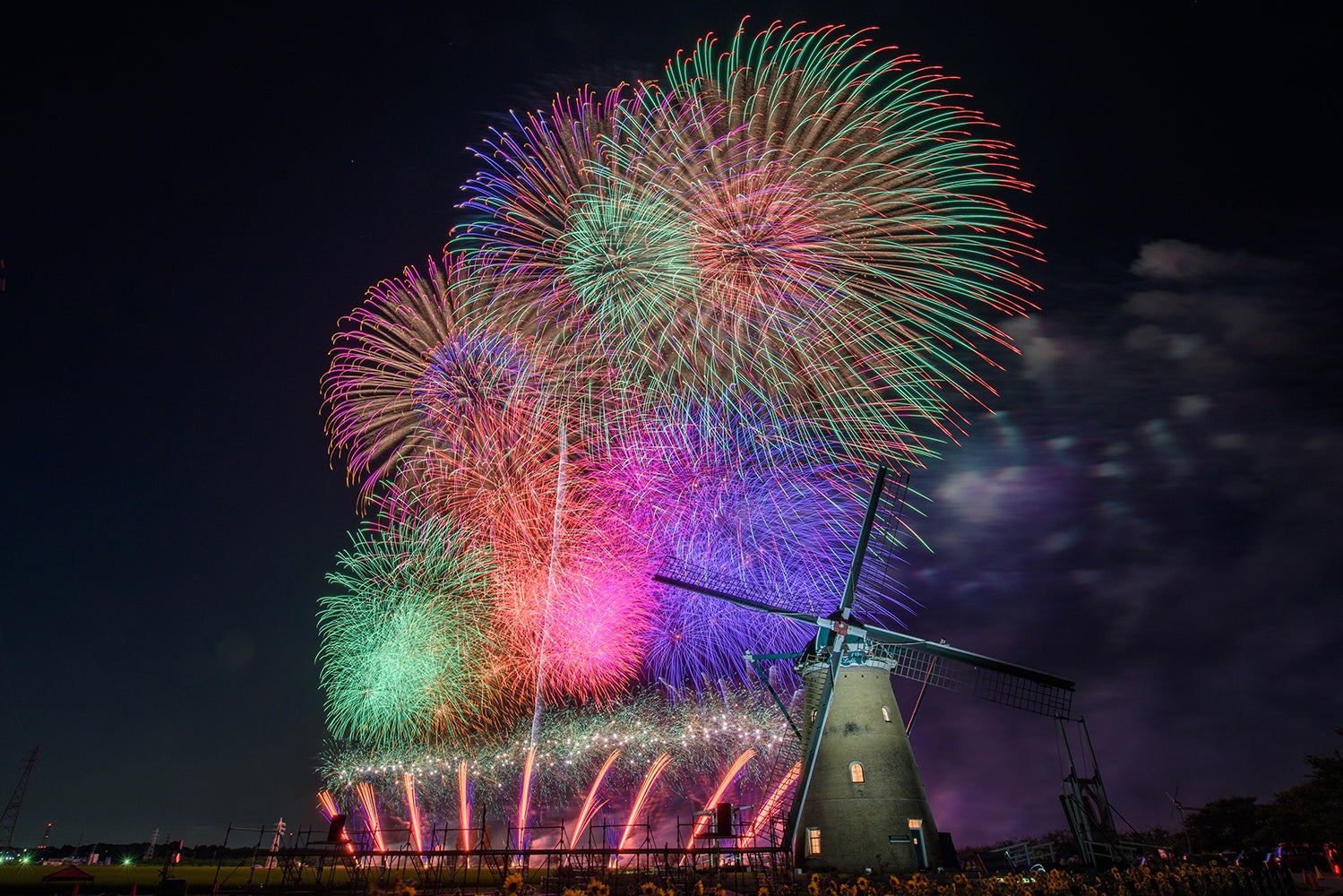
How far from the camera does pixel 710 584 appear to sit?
111ft

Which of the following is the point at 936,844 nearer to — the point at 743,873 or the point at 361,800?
the point at 743,873

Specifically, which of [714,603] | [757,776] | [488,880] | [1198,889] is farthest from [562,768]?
[1198,889]

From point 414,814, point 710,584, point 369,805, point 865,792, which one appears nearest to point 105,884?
point 369,805

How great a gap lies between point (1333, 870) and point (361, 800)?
57.2 metres

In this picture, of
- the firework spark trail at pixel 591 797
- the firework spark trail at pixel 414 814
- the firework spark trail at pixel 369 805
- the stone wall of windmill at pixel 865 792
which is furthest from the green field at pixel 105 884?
the stone wall of windmill at pixel 865 792

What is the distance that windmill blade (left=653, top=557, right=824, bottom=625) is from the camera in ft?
109

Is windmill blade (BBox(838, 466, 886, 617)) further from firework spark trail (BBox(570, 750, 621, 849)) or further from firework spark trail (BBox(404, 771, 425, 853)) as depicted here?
firework spark trail (BBox(404, 771, 425, 853))

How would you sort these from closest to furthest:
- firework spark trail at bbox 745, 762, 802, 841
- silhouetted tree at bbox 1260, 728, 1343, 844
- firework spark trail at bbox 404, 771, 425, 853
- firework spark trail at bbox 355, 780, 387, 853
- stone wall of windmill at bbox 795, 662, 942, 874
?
stone wall of windmill at bbox 795, 662, 942, 874, firework spark trail at bbox 745, 762, 802, 841, silhouetted tree at bbox 1260, 728, 1343, 844, firework spark trail at bbox 404, 771, 425, 853, firework spark trail at bbox 355, 780, 387, 853

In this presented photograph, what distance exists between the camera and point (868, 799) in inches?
1164

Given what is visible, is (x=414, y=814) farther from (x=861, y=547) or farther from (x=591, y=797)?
(x=861, y=547)

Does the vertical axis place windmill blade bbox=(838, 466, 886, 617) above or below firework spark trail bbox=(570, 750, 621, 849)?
above

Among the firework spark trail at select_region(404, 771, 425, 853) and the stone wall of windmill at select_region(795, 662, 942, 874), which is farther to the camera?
the firework spark trail at select_region(404, 771, 425, 853)

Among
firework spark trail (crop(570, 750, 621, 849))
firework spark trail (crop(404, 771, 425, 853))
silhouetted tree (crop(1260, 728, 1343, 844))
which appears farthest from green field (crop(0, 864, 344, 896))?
→ silhouetted tree (crop(1260, 728, 1343, 844))

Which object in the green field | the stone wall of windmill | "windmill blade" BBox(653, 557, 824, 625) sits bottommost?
the green field
